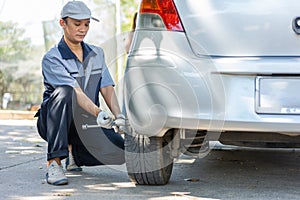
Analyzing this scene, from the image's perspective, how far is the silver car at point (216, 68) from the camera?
2.80m

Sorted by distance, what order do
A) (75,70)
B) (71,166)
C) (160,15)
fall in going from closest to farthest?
(160,15)
(75,70)
(71,166)

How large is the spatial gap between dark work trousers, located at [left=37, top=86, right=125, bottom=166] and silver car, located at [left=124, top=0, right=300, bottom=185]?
0.55 meters

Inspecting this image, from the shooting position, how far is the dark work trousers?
3418mm

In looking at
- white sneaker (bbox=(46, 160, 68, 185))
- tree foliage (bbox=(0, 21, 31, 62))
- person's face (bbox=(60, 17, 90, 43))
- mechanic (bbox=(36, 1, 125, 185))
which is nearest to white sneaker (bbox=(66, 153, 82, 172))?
mechanic (bbox=(36, 1, 125, 185))

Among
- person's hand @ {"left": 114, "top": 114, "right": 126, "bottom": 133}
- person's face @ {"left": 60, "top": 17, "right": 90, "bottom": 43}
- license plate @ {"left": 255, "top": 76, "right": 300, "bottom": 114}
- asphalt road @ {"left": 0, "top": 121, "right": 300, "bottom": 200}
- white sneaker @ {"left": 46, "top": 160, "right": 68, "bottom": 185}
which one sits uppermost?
person's face @ {"left": 60, "top": 17, "right": 90, "bottom": 43}

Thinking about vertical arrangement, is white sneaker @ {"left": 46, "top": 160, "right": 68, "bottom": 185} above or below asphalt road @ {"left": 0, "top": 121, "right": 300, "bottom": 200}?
above

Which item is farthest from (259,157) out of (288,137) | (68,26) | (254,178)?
(68,26)

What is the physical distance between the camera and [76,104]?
11.5 feet

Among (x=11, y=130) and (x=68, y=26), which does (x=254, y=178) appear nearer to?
(x=68, y=26)

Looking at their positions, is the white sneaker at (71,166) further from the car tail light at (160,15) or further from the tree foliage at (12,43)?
the tree foliage at (12,43)

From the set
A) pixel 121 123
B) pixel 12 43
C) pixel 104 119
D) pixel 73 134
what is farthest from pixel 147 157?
pixel 12 43

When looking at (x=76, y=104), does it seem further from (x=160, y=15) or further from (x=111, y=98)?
(x=160, y=15)

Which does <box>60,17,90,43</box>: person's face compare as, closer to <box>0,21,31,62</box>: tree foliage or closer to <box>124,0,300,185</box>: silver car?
<box>124,0,300,185</box>: silver car

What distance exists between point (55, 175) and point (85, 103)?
48 cm
